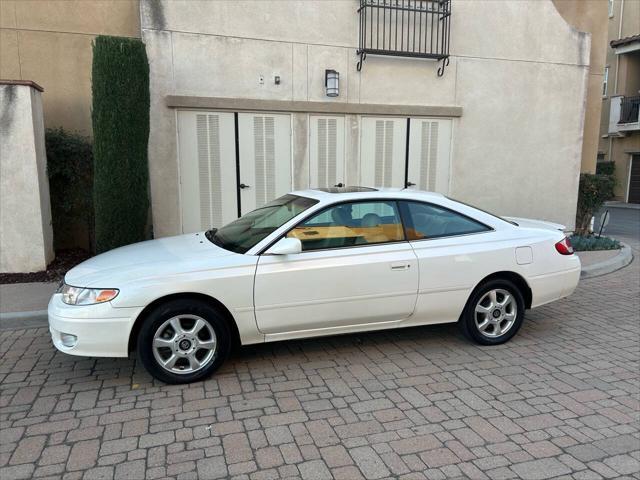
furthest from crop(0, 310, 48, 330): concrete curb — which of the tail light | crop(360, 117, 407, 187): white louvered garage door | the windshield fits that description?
crop(360, 117, 407, 187): white louvered garage door

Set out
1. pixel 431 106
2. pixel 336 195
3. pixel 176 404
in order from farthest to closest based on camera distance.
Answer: pixel 431 106 < pixel 336 195 < pixel 176 404

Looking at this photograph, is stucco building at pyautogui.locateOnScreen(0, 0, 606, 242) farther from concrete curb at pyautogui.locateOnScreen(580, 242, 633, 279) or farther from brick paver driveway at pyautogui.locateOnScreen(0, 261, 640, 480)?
brick paver driveway at pyautogui.locateOnScreen(0, 261, 640, 480)

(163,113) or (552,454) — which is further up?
(163,113)

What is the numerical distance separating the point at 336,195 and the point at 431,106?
5.55m

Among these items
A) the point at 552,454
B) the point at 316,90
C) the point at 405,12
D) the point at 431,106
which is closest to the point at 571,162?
the point at 431,106

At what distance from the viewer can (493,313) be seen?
15.9 ft

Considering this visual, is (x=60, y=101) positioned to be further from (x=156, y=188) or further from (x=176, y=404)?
(x=176, y=404)

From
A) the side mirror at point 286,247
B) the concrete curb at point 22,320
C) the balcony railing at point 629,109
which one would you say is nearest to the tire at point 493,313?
the side mirror at point 286,247

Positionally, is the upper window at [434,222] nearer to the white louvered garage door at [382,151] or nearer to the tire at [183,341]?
the tire at [183,341]

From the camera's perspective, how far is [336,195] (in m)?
4.62

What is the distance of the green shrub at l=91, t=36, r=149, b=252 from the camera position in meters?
6.75

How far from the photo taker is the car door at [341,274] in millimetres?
4109

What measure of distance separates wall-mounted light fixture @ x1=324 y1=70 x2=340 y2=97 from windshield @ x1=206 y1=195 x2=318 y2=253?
408 centimetres

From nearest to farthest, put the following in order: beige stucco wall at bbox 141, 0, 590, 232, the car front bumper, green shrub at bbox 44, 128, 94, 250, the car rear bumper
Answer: the car front bumper
the car rear bumper
green shrub at bbox 44, 128, 94, 250
beige stucco wall at bbox 141, 0, 590, 232
